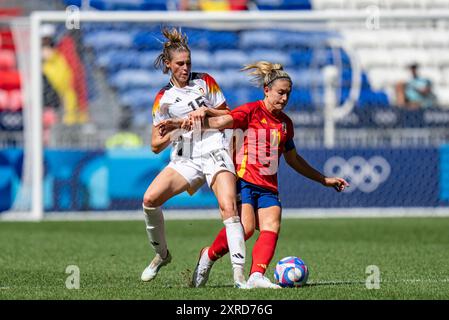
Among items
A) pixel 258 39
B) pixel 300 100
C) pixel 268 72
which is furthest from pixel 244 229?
pixel 258 39

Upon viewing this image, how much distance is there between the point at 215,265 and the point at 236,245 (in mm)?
2329

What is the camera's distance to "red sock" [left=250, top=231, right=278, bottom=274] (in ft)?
25.2

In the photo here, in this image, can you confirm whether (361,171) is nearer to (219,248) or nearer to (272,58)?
(272,58)

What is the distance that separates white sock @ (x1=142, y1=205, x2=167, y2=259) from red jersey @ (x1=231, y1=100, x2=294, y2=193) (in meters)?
0.77

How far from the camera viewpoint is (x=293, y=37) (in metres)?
18.5

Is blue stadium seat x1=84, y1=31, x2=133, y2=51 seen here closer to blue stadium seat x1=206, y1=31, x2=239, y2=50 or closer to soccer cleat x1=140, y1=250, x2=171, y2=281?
blue stadium seat x1=206, y1=31, x2=239, y2=50

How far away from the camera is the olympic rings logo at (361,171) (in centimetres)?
1673

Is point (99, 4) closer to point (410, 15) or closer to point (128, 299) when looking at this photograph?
point (410, 15)

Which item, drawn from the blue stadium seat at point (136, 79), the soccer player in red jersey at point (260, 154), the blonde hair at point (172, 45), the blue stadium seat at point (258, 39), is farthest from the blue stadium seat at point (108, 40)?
the soccer player in red jersey at point (260, 154)

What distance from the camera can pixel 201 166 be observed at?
8305 millimetres

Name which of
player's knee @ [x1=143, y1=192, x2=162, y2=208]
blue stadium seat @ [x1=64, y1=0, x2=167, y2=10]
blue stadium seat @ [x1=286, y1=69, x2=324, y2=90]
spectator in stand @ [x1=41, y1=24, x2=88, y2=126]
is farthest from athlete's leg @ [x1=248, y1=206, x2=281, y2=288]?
blue stadium seat @ [x1=64, y1=0, x2=167, y2=10]

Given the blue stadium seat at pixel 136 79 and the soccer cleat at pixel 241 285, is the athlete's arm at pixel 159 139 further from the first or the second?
the blue stadium seat at pixel 136 79

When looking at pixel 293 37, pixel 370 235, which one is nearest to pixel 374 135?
pixel 293 37

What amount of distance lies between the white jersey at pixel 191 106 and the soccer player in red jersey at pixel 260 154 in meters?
0.33
